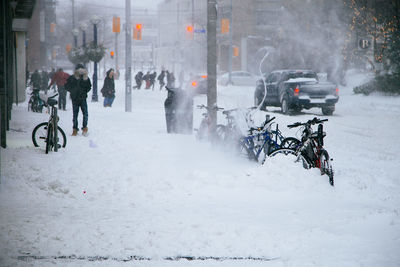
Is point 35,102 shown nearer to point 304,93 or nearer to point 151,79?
point 304,93

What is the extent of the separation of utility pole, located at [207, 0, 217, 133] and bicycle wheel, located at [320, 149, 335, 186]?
3.96m

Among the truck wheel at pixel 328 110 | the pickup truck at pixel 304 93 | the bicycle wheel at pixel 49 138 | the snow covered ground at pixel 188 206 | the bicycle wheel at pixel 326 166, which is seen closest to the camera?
the snow covered ground at pixel 188 206

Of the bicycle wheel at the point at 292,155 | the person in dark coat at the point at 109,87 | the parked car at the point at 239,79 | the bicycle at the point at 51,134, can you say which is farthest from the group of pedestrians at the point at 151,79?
the bicycle wheel at the point at 292,155

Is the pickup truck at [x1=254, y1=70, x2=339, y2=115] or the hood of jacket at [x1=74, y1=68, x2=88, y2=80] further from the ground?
the hood of jacket at [x1=74, y1=68, x2=88, y2=80]

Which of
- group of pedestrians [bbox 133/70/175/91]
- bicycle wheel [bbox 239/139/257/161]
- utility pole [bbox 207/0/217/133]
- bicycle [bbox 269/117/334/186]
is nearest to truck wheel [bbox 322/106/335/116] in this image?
utility pole [bbox 207/0/217/133]

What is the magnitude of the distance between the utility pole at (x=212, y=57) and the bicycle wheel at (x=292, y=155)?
3288mm

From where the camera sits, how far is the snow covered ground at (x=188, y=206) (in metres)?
5.45

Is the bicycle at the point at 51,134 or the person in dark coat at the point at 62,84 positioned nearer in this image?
the bicycle at the point at 51,134

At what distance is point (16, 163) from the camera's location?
9.72 m

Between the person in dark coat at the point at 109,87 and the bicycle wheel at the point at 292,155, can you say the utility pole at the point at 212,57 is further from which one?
the person in dark coat at the point at 109,87

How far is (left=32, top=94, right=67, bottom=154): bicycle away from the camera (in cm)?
1094

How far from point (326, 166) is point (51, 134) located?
556cm

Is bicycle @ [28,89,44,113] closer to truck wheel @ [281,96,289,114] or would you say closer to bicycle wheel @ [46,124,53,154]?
truck wheel @ [281,96,289,114]

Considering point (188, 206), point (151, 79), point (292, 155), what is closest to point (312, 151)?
point (292, 155)
